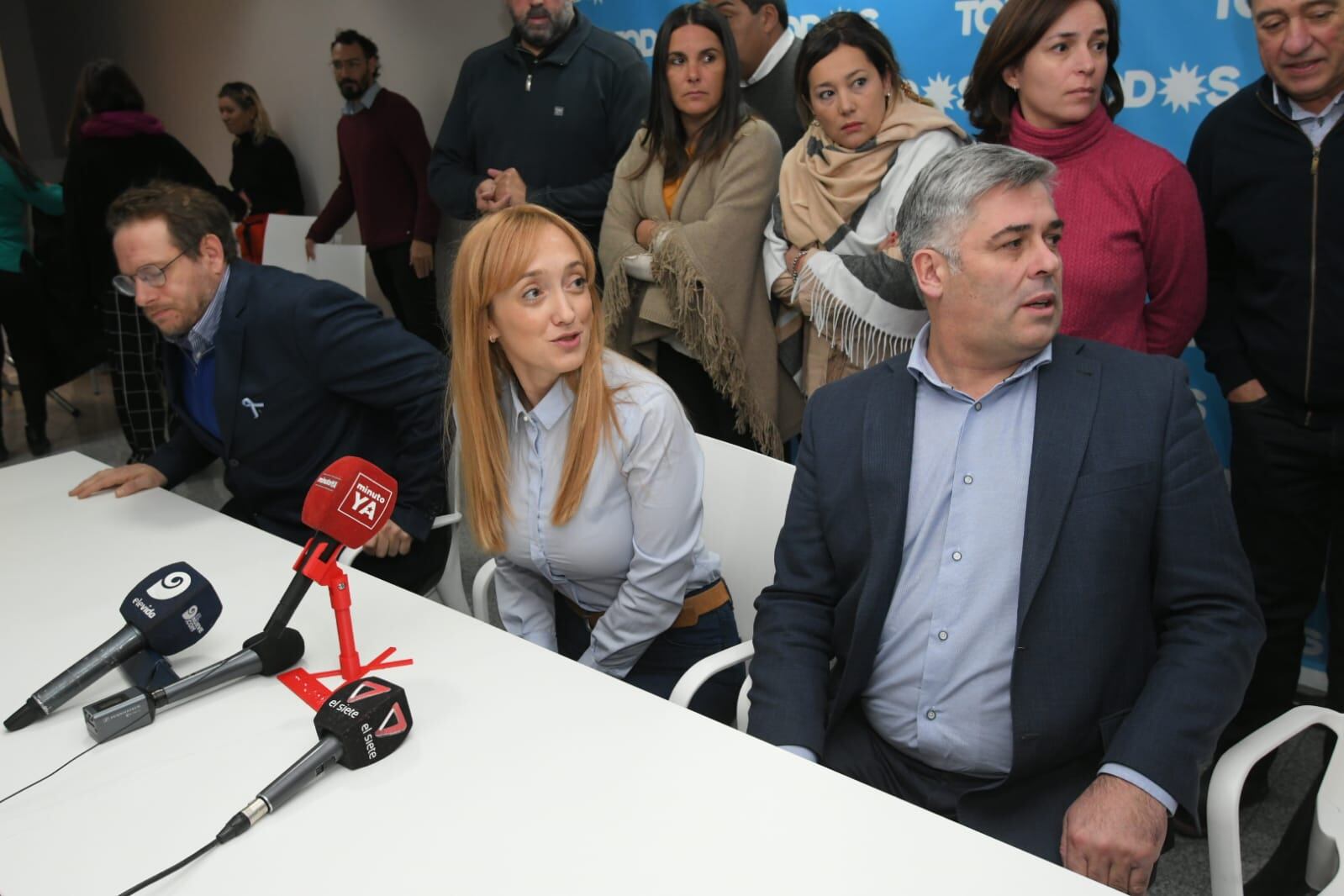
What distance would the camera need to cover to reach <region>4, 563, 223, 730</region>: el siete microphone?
133cm

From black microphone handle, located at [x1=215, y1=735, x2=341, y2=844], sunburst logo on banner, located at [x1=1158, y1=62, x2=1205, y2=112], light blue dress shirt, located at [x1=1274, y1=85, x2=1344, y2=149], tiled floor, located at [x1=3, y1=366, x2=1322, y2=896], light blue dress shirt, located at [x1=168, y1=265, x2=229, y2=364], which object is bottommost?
tiled floor, located at [x1=3, y1=366, x2=1322, y2=896]

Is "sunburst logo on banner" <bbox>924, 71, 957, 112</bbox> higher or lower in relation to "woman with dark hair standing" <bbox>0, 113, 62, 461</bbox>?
higher

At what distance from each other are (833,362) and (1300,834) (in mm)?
1353

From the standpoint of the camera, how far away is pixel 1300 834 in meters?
1.40

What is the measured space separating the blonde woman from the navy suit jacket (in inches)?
14.0

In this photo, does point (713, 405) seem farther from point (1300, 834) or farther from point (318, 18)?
point (318, 18)

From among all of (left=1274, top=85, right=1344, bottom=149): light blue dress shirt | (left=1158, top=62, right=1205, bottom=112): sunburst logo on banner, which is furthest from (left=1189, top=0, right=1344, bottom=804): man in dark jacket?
(left=1158, top=62, right=1205, bottom=112): sunburst logo on banner

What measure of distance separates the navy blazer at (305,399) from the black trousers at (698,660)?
66 cm

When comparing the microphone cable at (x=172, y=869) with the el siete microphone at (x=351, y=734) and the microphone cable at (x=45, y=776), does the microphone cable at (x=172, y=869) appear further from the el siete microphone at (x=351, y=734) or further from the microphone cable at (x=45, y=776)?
the microphone cable at (x=45, y=776)

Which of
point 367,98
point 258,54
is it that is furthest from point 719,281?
point 258,54

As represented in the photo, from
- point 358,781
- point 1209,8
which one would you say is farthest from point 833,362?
point 358,781

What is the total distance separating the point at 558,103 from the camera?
3207 mm

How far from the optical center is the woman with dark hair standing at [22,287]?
447 centimetres

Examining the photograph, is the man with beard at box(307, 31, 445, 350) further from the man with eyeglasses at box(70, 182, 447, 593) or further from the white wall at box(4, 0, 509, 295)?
the man with eyeglasses at box(70, 182, 447, 593)
